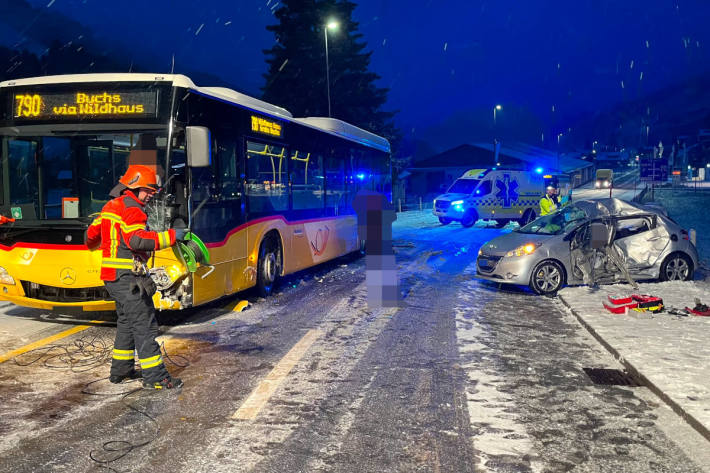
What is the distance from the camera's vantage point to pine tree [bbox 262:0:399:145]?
43.8m

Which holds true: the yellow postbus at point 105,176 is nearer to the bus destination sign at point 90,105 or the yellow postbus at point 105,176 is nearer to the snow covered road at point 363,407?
the bus destination sign at point 90,105

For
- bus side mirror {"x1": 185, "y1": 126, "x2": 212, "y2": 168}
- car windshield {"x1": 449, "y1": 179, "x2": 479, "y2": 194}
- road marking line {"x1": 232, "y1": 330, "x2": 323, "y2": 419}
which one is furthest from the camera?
car windshield {"x1": 449, "y1": 179, "x2": 479, "y2": 194}

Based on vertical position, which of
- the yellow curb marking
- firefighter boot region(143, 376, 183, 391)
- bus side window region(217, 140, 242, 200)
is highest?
bus side window region(217, 140, 242, 200)

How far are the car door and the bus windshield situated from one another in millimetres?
8427

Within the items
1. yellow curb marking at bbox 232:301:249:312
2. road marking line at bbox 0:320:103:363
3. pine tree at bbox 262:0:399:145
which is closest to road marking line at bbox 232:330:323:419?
yellow curb marking at bbox 232:301:249:312

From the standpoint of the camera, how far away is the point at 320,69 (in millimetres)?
44000

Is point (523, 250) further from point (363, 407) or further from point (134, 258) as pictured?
point (134, 258)

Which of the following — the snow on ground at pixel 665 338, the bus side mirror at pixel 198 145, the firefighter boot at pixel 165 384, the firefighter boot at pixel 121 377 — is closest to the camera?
the snow on ground at pixel 665 338

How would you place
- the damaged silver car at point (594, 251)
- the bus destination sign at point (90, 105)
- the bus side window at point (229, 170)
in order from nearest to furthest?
the bus destination sign at point (90, 105), the bus side window at point (229, 170), the damaged silver car at point (594, 251)

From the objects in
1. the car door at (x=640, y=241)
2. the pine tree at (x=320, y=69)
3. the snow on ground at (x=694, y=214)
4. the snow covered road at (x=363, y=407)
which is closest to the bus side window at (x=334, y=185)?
the snow covered road at (x=363, y=407)

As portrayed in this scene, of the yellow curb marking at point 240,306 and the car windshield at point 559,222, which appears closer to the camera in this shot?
the yellow curb marking at point 240,306

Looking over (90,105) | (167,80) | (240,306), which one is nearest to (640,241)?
(240,306)

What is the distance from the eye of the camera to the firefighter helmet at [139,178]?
17.6ft

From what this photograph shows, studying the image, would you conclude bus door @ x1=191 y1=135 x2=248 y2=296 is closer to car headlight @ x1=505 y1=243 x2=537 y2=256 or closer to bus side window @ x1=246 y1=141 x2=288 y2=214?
bus side window @ x1=246 y1=141 x2=288 y2=214
